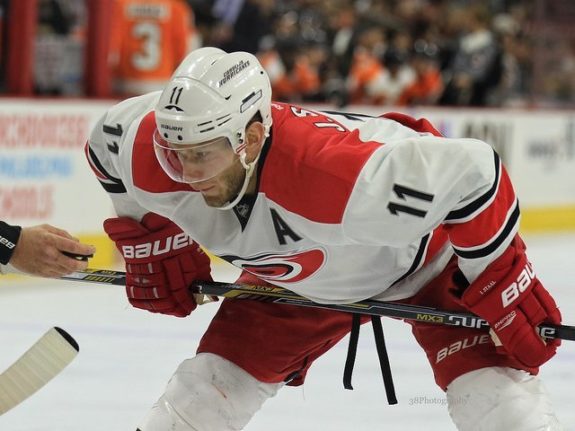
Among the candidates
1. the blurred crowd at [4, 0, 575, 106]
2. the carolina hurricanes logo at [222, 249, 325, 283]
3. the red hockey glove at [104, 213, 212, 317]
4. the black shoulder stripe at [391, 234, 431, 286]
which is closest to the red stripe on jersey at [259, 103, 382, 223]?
the carolina hurricanes logo at [222, 249, 325, 283]

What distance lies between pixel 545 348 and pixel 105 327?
8.25ft

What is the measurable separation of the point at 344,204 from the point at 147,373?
1.82 m

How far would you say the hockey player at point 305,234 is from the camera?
7.97ft

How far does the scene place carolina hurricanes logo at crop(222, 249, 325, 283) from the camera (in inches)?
104

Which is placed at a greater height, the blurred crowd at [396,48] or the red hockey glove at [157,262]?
the red hockey glove at [157,262]

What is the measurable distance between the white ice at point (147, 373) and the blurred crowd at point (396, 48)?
2.69 m

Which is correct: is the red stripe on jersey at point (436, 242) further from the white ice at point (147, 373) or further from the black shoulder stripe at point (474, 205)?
the white ice at point (147, 373)

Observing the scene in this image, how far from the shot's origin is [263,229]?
2580 mm

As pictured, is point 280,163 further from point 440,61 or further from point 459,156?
point 440,61

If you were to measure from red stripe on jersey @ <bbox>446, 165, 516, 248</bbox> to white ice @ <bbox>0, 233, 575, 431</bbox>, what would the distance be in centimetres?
110

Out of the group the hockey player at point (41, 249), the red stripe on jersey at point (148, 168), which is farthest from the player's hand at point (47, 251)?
the red stripe on jersey at point (148, 168)

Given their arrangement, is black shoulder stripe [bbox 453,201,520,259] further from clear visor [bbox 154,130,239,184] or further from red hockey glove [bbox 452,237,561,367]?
clear visor [bbox 154,130,239,184]

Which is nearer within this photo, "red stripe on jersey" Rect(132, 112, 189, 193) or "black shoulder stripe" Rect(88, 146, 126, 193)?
"red stripe on jersey" Rect(132, 112, 189, 193)

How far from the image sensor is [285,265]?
2.69 metres
